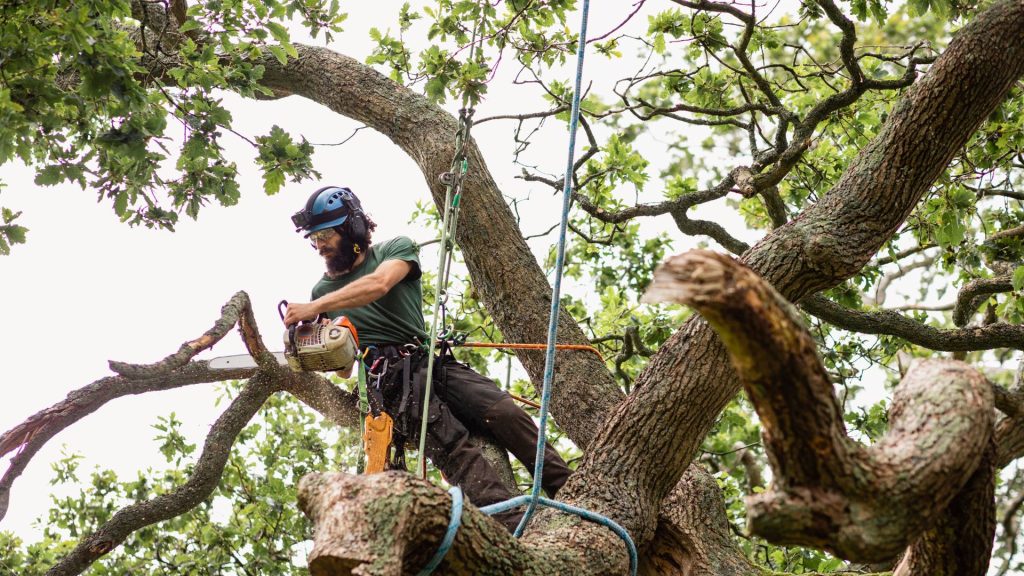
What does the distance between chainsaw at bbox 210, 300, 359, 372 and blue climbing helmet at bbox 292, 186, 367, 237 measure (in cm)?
54

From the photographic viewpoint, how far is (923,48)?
5.51 metres

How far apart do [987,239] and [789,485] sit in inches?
152

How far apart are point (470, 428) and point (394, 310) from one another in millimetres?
723

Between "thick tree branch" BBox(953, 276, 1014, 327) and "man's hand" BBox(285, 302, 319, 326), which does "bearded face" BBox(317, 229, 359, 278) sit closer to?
"man's hand" BBox(285, 302, 319, 326)

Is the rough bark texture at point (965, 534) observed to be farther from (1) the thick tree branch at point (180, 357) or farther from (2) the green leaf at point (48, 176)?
(2) the green leaf at point (48, 176)

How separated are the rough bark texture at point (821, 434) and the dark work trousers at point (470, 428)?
1906 millimetres

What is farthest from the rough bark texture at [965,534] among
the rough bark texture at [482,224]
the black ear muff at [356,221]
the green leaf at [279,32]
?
the green leaf at [279,32]

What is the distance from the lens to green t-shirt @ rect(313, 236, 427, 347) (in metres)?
4.59

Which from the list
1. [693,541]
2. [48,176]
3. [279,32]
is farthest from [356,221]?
[693,541]

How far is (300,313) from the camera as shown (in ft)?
13.9

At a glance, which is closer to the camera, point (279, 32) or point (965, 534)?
point (965, 534)

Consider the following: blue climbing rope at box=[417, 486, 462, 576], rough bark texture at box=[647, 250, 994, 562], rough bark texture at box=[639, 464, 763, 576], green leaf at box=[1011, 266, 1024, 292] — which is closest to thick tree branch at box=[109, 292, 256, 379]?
blue climbing rope at box=[417, 486, 462, 576]

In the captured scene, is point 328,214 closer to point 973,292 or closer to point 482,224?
point 482,224

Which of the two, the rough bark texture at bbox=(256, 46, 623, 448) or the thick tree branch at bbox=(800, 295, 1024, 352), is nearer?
the rough bark texture at bbox=(256, 46, 623, 448)
